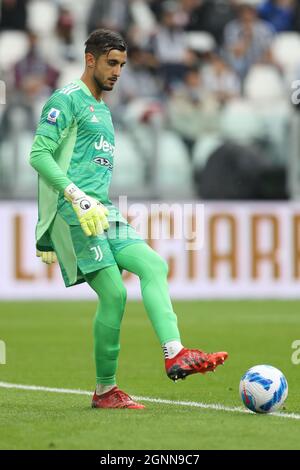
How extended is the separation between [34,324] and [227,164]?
4.85 meters

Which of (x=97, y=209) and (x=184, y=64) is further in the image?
(x=184, y=64)

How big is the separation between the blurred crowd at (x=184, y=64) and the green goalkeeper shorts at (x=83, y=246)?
30.8ft

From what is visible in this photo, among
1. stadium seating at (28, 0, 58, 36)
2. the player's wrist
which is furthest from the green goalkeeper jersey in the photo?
stadium seating at (28, 0, 58, 36)

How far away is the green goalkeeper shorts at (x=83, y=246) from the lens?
773 cm

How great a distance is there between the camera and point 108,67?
7820mm

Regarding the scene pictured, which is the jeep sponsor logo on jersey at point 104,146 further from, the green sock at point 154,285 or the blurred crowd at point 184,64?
the blurred crowd at point 184,64

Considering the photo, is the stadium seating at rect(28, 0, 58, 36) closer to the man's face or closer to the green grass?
the green grass

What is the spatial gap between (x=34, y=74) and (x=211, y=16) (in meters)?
4.31

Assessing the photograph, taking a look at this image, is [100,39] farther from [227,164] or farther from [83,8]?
[83,8]

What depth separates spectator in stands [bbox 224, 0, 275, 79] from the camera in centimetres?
2123
